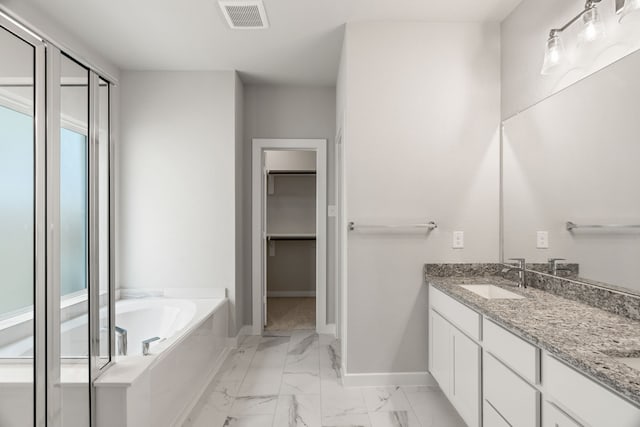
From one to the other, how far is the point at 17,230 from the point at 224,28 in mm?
2132

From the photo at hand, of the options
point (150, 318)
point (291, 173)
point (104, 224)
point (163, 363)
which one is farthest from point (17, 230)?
point (291, 173)

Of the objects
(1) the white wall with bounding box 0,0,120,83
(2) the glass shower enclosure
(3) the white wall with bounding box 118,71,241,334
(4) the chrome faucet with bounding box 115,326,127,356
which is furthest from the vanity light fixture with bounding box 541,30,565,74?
(4) the chrome faucet with bounding box 115,326,127,356

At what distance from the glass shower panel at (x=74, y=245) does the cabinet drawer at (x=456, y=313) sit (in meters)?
1.78

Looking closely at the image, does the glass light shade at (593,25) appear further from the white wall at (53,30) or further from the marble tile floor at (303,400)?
the white wall at (53,30)

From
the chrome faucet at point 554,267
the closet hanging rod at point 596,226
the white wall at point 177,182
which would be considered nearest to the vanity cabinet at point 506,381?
the chrome faucet at point 554,267

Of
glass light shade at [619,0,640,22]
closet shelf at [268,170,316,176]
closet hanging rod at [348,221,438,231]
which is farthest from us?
closet shelf at [268,170,316,176]

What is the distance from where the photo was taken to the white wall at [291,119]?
4016 millimetres

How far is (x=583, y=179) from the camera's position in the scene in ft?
6.16

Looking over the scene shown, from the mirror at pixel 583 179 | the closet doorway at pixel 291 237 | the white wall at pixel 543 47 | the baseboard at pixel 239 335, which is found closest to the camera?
the mirror at pixel 583 179

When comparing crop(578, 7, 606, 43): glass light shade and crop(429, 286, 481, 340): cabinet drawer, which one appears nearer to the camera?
crop(578, 7, 606, 43): glass light shade

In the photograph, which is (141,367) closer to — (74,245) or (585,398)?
(74,245)

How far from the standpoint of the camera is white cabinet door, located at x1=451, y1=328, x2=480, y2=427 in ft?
6.04

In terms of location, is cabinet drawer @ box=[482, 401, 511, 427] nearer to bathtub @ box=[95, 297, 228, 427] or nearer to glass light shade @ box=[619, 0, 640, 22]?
bathtub @ box=[95, 297, 228, 427]

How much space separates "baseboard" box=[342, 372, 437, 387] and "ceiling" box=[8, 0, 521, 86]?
2.57 m
